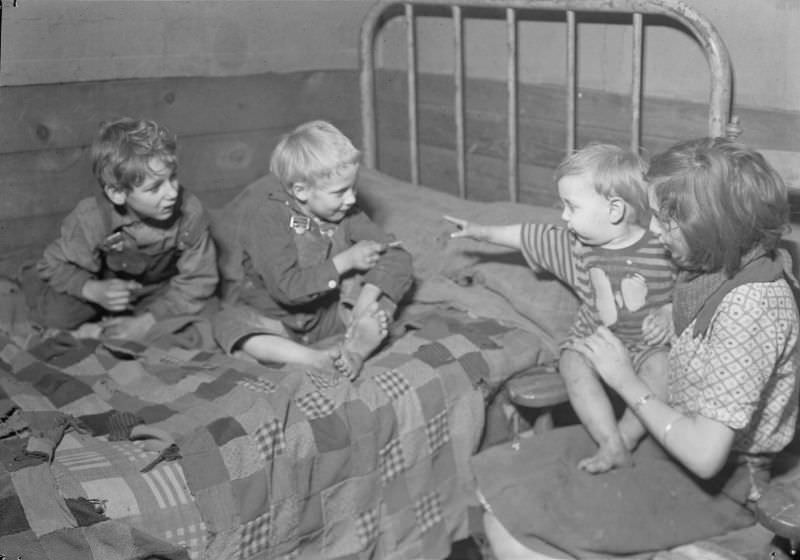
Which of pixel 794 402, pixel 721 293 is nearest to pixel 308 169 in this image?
pixel 721 293

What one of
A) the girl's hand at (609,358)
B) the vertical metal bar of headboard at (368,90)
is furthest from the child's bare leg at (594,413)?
the vertical metal bar of headboard at (368,90)

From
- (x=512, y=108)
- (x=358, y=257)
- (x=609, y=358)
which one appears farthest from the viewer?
(x=512, y=108)

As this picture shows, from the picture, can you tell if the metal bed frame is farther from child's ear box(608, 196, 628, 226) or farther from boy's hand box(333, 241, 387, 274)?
boy's hand box(333, 241, 387, 274)

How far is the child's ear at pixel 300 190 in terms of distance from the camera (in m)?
2.68

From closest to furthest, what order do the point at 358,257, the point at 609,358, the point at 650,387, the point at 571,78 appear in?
the point at 609,358 < the point at 650,387 < the point at 358,257 < the point at 571,78

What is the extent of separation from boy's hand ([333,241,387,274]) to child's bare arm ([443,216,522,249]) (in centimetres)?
22

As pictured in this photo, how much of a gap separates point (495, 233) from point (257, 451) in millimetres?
895

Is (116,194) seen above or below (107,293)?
above

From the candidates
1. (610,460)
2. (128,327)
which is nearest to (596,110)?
(610,460)

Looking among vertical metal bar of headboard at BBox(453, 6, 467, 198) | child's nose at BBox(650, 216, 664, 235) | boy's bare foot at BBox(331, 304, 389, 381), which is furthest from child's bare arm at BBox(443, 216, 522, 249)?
vertical metal bar of headboard at BBox(453, 6, 467, 198)

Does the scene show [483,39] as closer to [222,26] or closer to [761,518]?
[222,26]

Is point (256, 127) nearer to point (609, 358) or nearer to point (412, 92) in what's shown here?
point (412, 92)

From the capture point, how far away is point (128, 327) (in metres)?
2.97

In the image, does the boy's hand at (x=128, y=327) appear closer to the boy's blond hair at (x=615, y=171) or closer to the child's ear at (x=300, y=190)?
the child's ear at (x=300, y=190)
